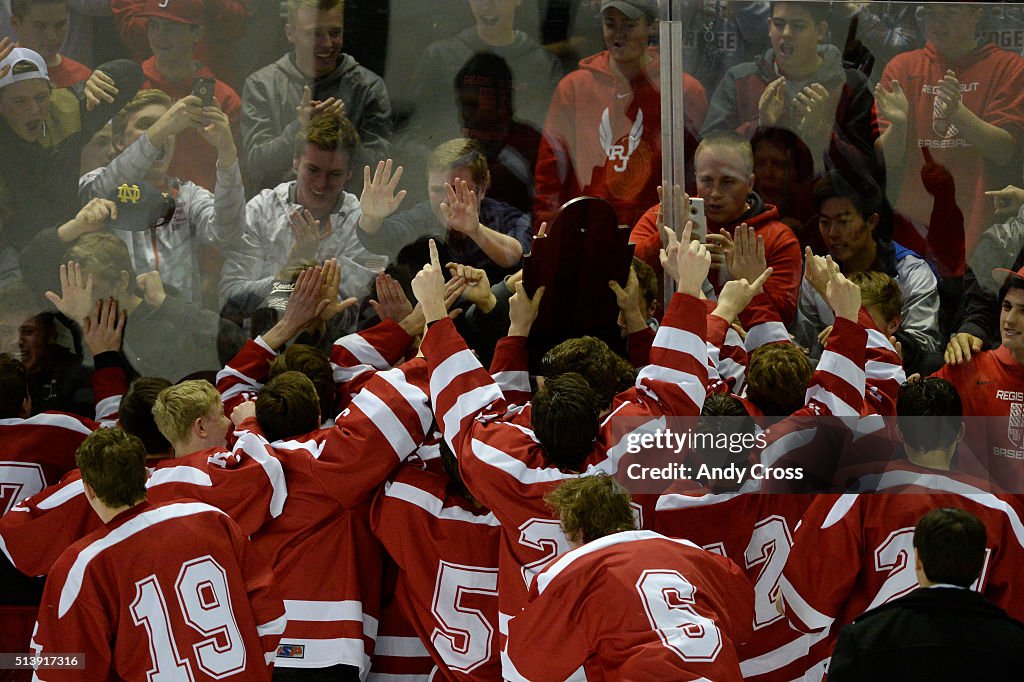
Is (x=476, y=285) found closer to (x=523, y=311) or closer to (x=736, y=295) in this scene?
(x=523, y=311)

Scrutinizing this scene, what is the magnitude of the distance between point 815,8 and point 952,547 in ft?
5.90

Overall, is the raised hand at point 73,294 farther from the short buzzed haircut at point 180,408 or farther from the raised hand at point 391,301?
the raised hand at point 391,301

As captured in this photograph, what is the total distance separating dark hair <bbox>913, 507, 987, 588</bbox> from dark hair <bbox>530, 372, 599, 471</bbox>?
817mm

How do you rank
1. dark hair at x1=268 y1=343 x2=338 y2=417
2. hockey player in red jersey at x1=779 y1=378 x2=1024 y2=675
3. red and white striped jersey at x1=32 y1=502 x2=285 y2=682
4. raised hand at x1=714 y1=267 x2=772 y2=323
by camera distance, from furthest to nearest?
raised hand at x1=714 y1=267 x2=772 y2=323 < dark hair at x1=268 y1=343 x2=338 y2=417 < hockey player in red jersey at x1=779 y1=378 x2=1024 y2=675 < red and white striped jersey at x1=32 y1=502 x2=285 y2=682

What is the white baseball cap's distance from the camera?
11.9ft

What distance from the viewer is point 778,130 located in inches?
145

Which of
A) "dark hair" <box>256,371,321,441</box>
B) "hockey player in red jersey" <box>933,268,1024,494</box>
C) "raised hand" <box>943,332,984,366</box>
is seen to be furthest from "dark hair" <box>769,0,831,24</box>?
"dark hair" <box>256,371,321,441</box>

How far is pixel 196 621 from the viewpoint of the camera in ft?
9.05

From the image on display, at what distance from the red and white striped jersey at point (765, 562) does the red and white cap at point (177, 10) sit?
2.07 meters

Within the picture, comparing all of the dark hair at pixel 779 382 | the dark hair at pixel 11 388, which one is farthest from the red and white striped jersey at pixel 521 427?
the dark hair at pixel 11 388

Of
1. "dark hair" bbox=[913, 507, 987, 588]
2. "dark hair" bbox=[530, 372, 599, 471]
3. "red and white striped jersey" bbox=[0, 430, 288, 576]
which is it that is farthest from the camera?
"red and white striped jersey" bbox=[0, 430, 288, 576]

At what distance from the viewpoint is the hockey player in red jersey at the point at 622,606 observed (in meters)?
2.42

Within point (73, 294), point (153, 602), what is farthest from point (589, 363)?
point (73, 294)

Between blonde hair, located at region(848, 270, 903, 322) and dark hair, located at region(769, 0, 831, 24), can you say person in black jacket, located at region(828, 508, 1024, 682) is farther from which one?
dark hair, located at region(769, 0, 831, 24)
